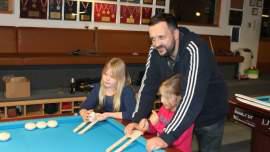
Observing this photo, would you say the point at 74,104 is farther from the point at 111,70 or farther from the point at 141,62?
the point at 111,70

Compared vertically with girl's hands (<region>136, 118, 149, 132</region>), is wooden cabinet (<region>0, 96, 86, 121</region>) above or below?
below

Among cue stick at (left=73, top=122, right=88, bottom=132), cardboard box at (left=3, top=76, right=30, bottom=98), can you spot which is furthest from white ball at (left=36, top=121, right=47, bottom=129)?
cardboard box at (left=3, top=76, right=30, bottom=98)

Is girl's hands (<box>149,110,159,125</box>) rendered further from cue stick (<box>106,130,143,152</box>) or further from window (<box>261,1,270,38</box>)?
window (<box>261,1,270,38</box>)

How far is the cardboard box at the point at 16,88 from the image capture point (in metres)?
3.81

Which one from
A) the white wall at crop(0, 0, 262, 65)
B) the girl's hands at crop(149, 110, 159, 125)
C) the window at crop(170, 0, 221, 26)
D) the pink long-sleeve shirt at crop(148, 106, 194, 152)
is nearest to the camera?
the pink long-sleeve shirt at crop(148, 106, 194, 152)

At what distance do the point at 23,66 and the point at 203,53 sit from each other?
3.02 meters

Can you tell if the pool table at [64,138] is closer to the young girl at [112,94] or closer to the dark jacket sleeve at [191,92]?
the dark jacket sleeve at [191,92]

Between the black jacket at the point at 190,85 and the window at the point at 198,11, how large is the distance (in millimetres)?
4023

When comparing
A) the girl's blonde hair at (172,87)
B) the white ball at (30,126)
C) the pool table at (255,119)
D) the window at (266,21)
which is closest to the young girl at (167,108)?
the girl's blonde hair at (172,87)

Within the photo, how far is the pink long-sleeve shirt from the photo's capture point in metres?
1.89

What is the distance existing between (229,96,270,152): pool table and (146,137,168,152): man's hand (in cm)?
105

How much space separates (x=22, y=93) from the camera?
388 centimetres

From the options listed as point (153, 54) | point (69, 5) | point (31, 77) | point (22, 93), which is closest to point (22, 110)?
point (22, 93)

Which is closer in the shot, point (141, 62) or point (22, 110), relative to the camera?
point (22, 110)
